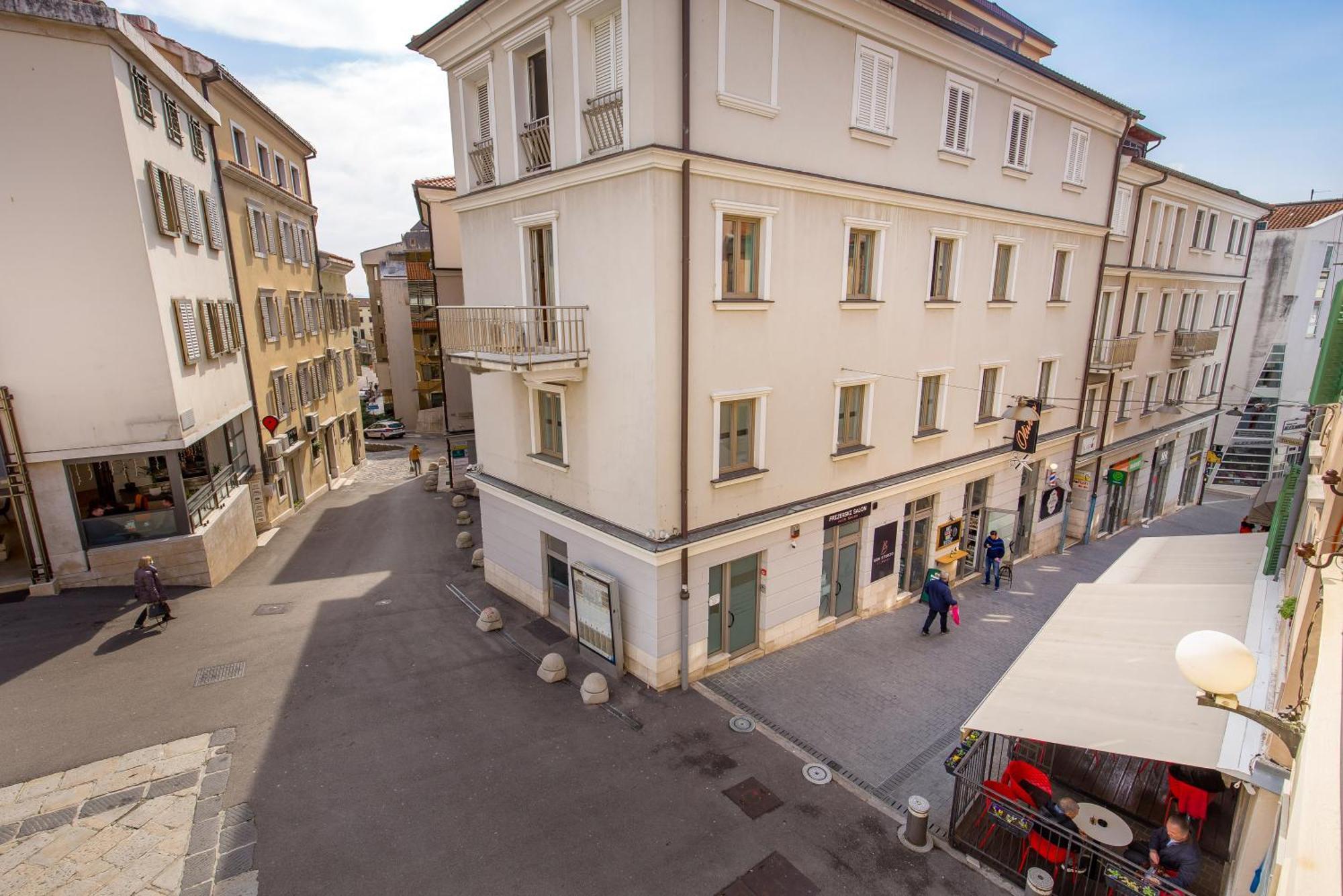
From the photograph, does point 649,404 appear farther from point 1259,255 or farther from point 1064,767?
point 1259,255

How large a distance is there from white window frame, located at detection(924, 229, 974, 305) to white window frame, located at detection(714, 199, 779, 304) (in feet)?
15.5

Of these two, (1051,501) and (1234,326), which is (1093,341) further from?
(1234,326)

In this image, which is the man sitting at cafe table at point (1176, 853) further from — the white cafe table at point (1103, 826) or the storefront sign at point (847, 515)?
the storefront sign at point (847, 515)

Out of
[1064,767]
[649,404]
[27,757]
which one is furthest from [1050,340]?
[27,757]

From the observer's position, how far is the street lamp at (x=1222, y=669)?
3.83 meters

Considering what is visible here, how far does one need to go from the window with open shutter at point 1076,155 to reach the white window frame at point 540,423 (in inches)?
579

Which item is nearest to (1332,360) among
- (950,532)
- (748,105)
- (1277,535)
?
(1277,535)

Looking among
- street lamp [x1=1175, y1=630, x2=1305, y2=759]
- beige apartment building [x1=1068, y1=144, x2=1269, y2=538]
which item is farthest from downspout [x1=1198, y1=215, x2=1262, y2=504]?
street lamp [x1=1175, y1=630, x2=1305, y2=759]

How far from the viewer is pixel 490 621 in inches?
539

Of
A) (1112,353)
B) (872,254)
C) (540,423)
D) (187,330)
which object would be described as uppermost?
(872,254)

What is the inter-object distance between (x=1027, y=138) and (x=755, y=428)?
35.1ft

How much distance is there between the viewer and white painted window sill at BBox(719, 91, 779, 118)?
977 cm

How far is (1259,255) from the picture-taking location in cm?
3130

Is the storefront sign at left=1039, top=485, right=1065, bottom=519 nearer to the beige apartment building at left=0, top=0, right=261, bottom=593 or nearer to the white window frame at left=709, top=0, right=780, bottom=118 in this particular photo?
the white window frame at left=709, top=0, right=780, bottom=118
